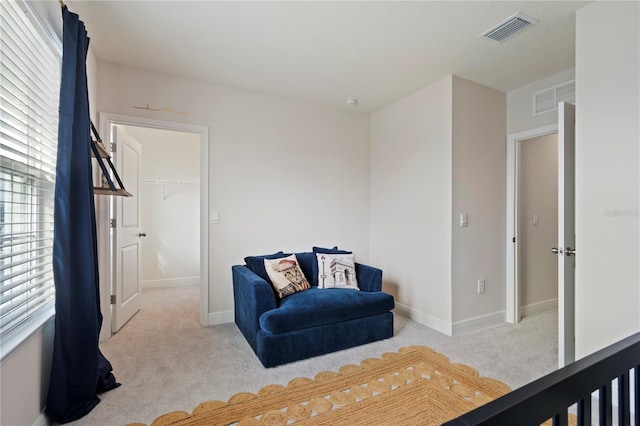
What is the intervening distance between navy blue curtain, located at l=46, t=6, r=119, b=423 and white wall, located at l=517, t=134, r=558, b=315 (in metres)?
3.88

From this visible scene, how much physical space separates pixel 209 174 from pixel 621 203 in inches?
129

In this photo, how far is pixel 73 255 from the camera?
1774 millimetres

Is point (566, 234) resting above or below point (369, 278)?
above

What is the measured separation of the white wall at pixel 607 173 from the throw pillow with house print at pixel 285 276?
2107 mm

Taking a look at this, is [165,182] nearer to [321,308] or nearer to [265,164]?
[265,164]

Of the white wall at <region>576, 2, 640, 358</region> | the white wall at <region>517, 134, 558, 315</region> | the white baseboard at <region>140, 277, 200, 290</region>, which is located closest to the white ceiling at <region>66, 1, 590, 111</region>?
the white wall at <region>576, 2, 640, 358</region>

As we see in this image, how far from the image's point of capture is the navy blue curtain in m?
1.65

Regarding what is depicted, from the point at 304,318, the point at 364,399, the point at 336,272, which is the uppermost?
the point at 336,272

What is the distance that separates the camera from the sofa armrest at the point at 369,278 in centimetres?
303

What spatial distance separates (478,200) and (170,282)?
4475mm

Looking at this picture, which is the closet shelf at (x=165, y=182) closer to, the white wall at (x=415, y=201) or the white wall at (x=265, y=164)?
the white wall at (x=265, y=164)

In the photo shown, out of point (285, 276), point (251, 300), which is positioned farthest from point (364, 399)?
point (285, 276)

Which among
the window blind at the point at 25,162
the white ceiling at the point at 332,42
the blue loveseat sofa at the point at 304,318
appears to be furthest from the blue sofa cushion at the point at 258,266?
the white ceiling at the point at 332,42

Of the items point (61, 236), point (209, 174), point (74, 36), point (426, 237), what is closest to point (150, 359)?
point (61, 236)
